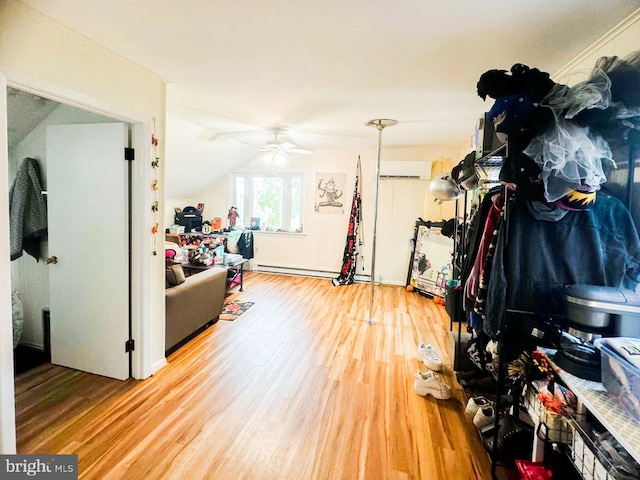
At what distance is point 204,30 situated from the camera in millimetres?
1669

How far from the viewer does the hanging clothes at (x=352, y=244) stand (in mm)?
5348

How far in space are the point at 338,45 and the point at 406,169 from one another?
349 centimetres

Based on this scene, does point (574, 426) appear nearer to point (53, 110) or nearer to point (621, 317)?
point (621, 317)

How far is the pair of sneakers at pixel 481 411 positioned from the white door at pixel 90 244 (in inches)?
96.0

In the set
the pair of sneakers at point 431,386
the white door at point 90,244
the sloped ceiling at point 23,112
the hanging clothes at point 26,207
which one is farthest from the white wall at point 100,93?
the pair of sneakers at point 431,386

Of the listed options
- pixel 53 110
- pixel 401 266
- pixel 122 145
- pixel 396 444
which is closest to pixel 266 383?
pixel 396 444

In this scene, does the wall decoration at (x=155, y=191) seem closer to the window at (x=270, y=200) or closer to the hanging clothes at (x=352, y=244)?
the hanging clothes at (x=352, y=244)

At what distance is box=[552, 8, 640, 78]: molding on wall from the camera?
1.43 metres

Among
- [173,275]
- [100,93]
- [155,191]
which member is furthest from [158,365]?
[100,93]

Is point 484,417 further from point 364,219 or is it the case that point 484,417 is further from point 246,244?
point 246,244

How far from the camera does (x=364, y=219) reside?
214 inches

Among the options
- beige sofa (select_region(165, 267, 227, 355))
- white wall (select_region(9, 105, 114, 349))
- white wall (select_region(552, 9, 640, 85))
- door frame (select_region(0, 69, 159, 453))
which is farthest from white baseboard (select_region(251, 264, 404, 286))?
white wall (select_region(552, 9, 640, 85))

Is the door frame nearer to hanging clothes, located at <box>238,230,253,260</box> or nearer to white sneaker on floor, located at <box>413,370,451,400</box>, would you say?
white sneaker on floor, located at <box>413,370,451,400</box>

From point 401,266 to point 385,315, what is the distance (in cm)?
159
